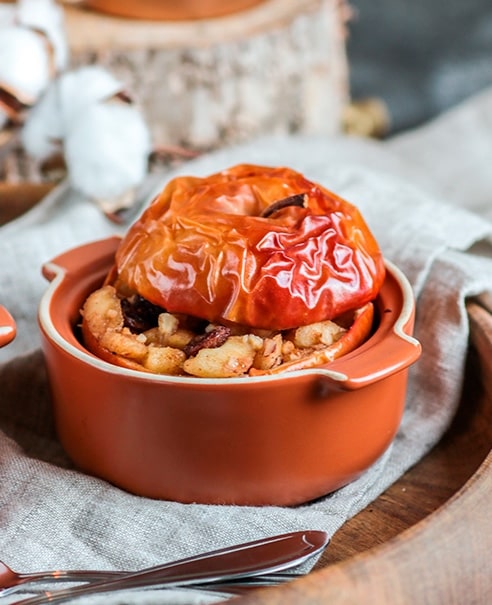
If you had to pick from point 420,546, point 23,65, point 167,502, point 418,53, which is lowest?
point 418,53

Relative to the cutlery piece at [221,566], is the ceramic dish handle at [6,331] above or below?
above

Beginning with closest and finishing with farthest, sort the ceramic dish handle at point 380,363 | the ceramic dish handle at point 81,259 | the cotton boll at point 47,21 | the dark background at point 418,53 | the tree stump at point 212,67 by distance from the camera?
the ceramic dish handle at point 380,363
the ceramic dish handle at point 81,259
the cotton boll at point 47,21
the tree stump at point 212,67
the dark background at point 418,53

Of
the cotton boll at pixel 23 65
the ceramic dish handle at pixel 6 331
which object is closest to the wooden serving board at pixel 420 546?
the ceramic dish handle at pixel 6 331

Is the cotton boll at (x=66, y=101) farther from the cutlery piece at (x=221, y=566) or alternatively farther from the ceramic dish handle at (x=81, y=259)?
the cutlery piece at (x=221, y=566)

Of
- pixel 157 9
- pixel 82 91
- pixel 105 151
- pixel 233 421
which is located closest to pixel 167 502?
pixel 233 421

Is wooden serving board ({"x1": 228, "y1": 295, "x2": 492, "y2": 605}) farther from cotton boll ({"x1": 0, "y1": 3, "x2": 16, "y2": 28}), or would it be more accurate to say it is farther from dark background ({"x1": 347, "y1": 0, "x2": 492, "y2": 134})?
dark background ({"x1": 347, "y1": 0, "x2": 492, "y2": 134})

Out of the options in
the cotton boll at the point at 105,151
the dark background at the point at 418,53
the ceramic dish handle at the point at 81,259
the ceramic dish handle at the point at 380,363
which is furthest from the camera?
the dark background at the point at 418,53

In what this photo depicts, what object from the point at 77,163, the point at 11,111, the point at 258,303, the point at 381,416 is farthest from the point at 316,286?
the point at 11,111

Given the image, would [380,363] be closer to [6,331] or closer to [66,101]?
[6,331]
